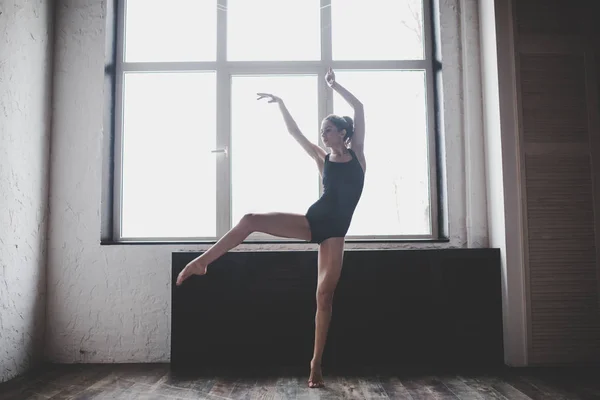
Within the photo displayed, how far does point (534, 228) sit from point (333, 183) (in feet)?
4.77

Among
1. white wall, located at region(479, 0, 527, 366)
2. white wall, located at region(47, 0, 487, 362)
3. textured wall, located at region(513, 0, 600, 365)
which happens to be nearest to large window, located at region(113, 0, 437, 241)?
white wall, located at region(47, 0, 487, 362)

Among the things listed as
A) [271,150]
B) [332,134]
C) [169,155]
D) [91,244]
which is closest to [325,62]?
[271,150]

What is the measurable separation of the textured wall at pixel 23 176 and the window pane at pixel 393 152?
2.15 metres

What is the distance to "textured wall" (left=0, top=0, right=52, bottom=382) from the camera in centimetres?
298

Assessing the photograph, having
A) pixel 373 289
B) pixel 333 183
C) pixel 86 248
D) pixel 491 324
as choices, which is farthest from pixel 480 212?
pixel 86 248

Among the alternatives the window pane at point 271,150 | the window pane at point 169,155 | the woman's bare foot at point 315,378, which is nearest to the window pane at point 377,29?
the window pane at point 271,150

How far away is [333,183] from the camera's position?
280 centimetres

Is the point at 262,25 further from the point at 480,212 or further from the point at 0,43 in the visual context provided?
the point at 480,212

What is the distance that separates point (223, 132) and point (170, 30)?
94cm

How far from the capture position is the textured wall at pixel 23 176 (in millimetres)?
2979

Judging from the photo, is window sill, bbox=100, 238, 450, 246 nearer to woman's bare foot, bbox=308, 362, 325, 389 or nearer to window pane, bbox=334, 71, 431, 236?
window pane, bbox=334, 71, 431, 236

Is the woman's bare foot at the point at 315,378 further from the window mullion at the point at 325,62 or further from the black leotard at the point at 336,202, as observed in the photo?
the window mullion at the point at 325,62

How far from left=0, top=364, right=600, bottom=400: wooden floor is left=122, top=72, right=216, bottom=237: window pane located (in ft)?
3.70

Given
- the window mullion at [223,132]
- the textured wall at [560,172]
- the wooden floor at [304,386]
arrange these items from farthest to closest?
the window mullion at [223,132], the textured wall at [560,172], the wooden floor at [304,386]
